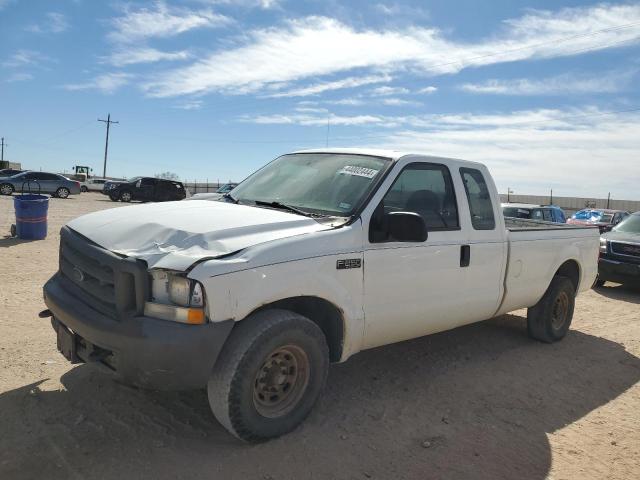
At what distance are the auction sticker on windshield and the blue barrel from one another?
9.33 metres

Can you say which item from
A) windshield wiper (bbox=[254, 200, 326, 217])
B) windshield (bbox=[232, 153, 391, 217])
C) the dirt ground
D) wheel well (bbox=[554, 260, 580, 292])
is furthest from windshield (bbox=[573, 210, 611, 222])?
windshield wiper (bbox=[254, 200, 326, 217])

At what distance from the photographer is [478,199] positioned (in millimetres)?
4953

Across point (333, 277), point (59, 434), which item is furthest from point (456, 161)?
point (59, 434)

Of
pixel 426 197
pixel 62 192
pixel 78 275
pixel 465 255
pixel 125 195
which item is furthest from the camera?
pixel 125 195

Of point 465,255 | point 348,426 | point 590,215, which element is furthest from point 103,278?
point 590,215

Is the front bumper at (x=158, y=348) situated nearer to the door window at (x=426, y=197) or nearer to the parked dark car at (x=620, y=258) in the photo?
the door window at (x=426, y=197)

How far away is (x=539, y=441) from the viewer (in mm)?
3734

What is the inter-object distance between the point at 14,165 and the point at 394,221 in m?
76.2

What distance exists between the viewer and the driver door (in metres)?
3.84

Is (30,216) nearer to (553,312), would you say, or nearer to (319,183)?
(319,183)

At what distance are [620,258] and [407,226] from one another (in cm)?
813

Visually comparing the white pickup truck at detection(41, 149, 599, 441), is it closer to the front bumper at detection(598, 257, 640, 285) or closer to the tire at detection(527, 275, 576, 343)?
the tire at detection(527, 275, 576, 343)

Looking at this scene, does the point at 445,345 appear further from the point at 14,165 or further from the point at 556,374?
the point at 14,165

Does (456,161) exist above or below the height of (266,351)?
above
